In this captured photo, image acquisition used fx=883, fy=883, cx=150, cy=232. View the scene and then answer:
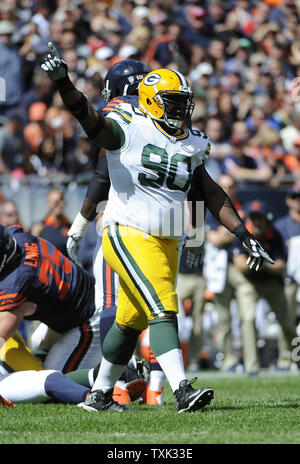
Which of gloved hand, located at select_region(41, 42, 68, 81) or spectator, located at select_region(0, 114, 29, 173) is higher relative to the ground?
gloved hand, located at select_region(41, 42, 68, 81)

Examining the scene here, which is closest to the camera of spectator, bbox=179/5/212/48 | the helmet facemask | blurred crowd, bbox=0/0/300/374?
the helmet facemask

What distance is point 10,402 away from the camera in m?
5.59

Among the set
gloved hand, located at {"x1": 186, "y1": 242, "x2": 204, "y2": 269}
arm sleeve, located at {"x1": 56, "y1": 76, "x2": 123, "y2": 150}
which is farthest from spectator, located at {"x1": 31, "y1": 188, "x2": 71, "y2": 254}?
arm sleeve, located at {"x1": 56, "y1": 76, "x2": 123, "y2": 150}

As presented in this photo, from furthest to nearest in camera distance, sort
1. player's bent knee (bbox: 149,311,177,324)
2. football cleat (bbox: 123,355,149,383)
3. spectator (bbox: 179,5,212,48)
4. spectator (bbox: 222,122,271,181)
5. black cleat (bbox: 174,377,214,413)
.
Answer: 1. spectator (bbox: 179,5,212,48)
2. spectator (bbox: 222,122,271,181)
3. football cleat (bbox: 123,355,149,383)
4. player's bent knee (bbox: 149,311,177,324)
5. black cleat (bbox: 174,377,214,413)

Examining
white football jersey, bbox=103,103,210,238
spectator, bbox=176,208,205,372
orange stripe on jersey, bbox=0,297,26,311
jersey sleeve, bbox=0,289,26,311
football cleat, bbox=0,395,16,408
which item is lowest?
spectator, bbox=176,208,205,372

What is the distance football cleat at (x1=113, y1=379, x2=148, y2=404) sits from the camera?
19.0ft

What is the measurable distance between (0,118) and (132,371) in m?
6.87

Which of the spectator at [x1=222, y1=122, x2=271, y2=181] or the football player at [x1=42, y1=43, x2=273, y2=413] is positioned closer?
the football player at [x1=42, y1=43, x2=273, y2=413]

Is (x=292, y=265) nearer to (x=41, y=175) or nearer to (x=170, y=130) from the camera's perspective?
(x=41, y=175)

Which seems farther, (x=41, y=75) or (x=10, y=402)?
(x=41, y=75)

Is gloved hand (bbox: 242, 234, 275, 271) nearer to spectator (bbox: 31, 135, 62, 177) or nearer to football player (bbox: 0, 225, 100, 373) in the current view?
football player (bbox: 0, 225, 100, 373)

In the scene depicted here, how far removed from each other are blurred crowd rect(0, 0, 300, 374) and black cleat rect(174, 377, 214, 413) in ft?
15.0
